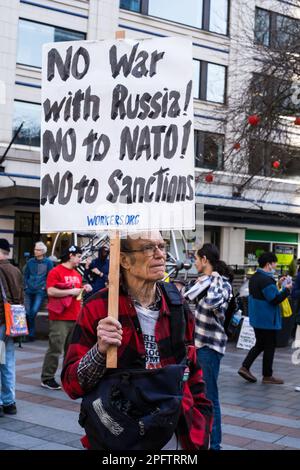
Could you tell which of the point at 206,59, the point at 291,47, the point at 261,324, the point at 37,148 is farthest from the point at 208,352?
the point at 206,59

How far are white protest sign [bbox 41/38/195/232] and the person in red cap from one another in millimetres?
4665

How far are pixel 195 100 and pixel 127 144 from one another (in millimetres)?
23085

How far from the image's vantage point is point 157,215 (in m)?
2.97

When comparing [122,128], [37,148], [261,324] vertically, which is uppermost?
[37,148]

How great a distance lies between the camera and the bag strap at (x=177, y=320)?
9.30ft

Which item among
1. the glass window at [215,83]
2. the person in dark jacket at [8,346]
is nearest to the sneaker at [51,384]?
the person in dark jacket at [8,346]

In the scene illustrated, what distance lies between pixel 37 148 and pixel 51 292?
1547 cm

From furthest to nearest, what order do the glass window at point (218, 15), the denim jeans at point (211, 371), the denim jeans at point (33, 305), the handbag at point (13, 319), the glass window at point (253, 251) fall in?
1. the glass window at point (253, 251)
2. the glass window at point (218, 15)
3. the denim jeans at point (33, 305)
4. the handbag at point (13, 319)
5. the denim jeans at point (211, 371)

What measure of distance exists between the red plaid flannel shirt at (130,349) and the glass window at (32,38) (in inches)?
806

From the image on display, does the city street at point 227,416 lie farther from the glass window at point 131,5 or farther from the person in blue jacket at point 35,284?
the glass window at point 131,5

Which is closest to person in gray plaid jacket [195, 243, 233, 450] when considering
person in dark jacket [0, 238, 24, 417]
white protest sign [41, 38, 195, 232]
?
person in dark jacket [0, 238, 24, 417]

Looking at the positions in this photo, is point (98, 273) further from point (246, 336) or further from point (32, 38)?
point (32, 38)

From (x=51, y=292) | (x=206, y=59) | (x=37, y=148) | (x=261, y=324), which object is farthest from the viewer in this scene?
(x=206, y=59)
